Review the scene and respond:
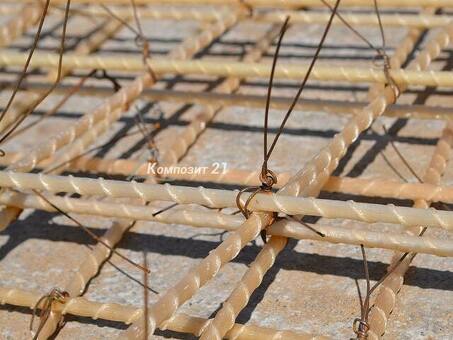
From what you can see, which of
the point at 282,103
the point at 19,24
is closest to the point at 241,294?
the point at 282,103

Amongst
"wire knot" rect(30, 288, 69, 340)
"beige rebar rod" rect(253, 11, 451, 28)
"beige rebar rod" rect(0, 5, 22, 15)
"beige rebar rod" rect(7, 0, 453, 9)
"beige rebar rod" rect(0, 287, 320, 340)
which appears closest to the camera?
"beige rebar rod" rect(0, 287, 320, 340)

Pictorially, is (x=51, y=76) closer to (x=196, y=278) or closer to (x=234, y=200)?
(x=234, y=200)

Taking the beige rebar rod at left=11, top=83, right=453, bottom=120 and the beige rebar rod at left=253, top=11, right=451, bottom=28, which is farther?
the beige rebar rod at left=253, top=11, right=451, bottom=28

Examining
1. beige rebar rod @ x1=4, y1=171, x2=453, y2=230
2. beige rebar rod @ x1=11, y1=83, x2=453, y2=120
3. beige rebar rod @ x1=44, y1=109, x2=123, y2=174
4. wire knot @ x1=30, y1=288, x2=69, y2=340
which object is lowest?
wire knot @ x1=30, y1=288, x2=69, y2=340

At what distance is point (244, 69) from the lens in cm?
496

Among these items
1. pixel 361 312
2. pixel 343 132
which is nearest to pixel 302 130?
pixel 343 132

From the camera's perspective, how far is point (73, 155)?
16.5ft

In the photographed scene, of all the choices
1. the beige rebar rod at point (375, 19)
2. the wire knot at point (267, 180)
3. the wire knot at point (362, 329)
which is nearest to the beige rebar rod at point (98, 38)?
the beige rebar rod at point (375, 19)

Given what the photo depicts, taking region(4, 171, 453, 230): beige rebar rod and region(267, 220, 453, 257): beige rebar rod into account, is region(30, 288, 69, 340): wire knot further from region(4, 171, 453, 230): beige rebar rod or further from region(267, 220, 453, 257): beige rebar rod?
region(267, 220, 453, 257): beige rebar rod

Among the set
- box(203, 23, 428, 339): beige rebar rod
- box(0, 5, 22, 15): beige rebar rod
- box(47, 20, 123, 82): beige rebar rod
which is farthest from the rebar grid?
box(0, 5, 22, 15): beige rebar rod

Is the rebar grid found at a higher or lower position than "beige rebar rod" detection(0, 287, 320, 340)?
higher

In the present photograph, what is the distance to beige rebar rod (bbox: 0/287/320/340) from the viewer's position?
3.57 meters

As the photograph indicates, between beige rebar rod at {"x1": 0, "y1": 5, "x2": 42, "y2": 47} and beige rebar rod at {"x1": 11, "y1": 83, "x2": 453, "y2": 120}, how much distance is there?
0.94 meters

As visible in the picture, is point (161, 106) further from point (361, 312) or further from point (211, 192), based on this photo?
point (361, 312)
